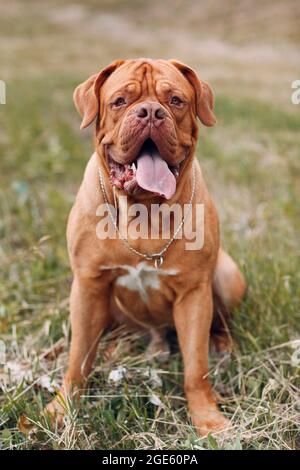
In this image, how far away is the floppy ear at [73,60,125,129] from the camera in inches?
97.1

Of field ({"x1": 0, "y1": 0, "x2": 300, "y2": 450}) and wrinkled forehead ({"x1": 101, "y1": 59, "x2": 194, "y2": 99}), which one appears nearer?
wrinkled forehead ({"x1": 101, "y1": 59, "x2": 194, "y2": 99})

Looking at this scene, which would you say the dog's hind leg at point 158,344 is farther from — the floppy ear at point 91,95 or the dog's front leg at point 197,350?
the floppy ear at point 91,95

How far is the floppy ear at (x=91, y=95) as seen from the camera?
97.1 inches

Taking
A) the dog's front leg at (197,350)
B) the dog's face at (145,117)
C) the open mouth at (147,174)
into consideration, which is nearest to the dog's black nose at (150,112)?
the dog's face at (145,117)

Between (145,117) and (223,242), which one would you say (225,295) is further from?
(145,117)

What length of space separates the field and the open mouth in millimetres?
836

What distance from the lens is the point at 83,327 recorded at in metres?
2.76

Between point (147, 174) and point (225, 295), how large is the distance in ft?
3.13

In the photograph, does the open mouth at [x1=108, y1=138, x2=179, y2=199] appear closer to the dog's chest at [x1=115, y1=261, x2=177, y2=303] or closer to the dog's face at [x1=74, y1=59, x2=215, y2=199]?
the dog's face at [x1=74, y1=59, x2=215, y2=199]

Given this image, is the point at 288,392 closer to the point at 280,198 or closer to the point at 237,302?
the point at 237,302

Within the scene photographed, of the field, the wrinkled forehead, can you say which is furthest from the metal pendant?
the wrinkled forehead

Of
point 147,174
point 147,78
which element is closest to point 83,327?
point 147,174
